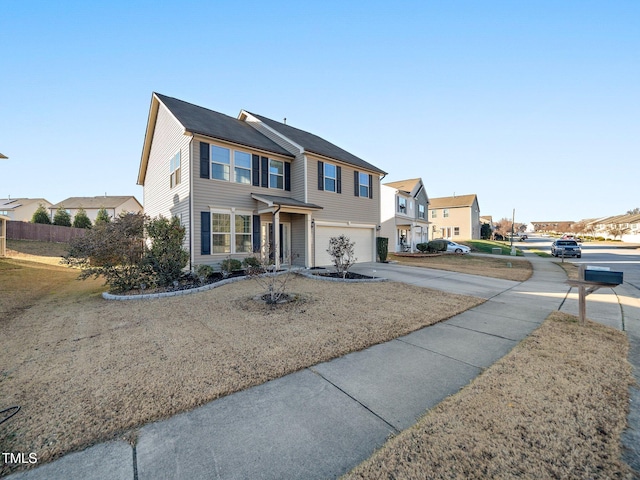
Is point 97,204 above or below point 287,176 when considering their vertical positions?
above

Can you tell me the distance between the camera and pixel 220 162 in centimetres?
1158

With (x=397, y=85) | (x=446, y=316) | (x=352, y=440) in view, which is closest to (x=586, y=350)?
(x=446, y=316)

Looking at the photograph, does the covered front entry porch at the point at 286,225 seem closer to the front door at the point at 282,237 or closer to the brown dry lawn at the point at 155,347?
the front door at the point at 282,237

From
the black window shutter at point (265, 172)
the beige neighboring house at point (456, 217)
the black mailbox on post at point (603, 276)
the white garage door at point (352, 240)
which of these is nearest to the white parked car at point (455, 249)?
the white garage door at point (352, 240)

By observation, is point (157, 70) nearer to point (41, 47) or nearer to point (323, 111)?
point (41, 47)

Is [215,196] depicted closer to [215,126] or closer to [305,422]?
[215,126]

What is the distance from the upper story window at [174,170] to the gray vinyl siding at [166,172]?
0.23m

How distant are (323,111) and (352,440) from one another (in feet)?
53.0

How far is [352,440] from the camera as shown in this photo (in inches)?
89.7

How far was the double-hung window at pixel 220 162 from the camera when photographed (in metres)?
11.4

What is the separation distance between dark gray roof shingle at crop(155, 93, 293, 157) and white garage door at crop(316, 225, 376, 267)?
14.5 ft

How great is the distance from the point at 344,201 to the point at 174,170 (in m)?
8.73

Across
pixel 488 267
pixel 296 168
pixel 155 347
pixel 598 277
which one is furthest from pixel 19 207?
pixel 598 277

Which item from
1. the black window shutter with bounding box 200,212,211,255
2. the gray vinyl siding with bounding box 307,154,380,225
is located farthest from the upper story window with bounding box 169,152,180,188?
the gray vinyl siding with bounding box 307,154,380,225
